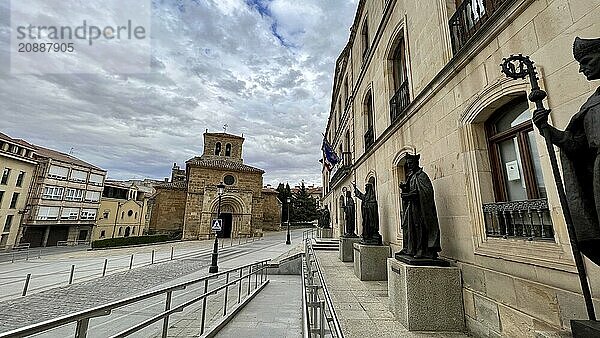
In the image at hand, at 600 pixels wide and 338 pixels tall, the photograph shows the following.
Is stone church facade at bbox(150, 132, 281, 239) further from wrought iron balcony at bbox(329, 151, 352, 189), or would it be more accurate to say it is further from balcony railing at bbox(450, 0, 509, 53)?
balcony railing at bbox(450, 0, 509, 53)

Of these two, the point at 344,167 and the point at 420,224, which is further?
the point at 344,167

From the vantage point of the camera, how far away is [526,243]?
3.13 m

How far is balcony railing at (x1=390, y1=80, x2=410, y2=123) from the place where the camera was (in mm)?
6965

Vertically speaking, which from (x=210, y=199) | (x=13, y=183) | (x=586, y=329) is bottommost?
(x=586, y=329)

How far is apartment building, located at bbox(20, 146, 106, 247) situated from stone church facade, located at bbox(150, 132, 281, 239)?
10.8 metres

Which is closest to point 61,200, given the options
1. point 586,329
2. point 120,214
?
point 120,214

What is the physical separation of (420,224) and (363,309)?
6.00 feet

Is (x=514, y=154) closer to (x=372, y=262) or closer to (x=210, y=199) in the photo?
(x=372, y=262)

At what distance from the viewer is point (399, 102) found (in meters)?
7.46

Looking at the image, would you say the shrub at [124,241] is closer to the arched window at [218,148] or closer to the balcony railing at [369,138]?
the arched window at [218,148]

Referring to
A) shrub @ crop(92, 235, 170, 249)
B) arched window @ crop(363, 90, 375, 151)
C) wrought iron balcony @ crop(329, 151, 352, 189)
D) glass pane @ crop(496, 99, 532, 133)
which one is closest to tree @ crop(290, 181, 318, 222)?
shrub @ crop(92, 235, 170, 249)

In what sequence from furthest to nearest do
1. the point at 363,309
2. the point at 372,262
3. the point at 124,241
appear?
the point at 124,241 → the point at 372,262 → the point at 363,309

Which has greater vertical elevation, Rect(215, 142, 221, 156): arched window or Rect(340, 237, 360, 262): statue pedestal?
Rect(215, 142, 221, 156): arched window

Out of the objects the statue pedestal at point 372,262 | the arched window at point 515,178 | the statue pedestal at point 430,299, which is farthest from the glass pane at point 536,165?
the statue pedestal at point 372,262
